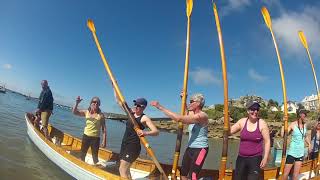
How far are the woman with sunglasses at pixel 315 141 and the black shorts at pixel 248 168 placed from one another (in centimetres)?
590

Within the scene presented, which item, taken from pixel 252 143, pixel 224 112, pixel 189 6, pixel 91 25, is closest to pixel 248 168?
pixel 252 143

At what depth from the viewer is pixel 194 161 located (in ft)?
24.7

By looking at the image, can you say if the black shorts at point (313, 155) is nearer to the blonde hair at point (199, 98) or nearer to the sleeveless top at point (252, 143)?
the sleeveless top at point (252, 143)

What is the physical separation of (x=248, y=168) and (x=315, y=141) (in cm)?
622

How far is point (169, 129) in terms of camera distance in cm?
7962

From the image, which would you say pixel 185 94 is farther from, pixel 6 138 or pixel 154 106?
pixel 6 138

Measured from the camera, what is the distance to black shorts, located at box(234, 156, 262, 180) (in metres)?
7.23

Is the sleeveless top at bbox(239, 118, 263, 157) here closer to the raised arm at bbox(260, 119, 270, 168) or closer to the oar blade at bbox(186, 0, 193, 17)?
the raised arm at bbox(260, 119, 270, 168)

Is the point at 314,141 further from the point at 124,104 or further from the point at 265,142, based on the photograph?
the point at 124,104

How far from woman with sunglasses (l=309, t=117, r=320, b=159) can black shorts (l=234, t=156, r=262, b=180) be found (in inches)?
232

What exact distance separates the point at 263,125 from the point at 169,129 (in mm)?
72951

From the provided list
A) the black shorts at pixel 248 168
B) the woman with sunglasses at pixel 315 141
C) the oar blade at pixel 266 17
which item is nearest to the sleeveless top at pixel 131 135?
the black shorts at pixel 248 168

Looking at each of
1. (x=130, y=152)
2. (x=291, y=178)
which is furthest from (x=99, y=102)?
(x=291, y=178)

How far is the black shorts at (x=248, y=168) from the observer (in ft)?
23.7
